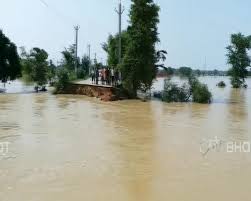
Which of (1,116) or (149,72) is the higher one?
(149,72)

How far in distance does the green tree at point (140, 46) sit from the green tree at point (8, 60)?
17517 mm

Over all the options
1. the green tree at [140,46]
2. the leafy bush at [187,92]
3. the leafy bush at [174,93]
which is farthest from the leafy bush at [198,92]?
the green tree at [140,46]

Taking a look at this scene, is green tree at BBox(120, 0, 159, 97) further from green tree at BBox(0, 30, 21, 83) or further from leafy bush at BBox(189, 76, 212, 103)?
green tree at BBox(0, 30, 21, 83)

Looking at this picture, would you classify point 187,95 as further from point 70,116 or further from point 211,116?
point 70,116

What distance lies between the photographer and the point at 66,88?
38781 mm

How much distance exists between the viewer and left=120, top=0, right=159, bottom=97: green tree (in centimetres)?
3141

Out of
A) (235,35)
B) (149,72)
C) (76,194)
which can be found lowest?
(76,194)

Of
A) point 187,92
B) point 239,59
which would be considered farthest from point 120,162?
point 239,59

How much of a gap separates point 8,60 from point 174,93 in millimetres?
21081

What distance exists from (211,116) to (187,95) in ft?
32.4

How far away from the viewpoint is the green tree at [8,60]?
4460 centimetres

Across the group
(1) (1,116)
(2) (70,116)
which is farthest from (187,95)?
(1) (1,116)

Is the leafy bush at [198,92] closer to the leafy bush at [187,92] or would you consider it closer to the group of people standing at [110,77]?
the leafy bush at [187,92]

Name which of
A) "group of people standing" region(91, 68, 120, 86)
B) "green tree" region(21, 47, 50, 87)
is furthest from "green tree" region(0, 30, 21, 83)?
"group of people standing" region(91, 68, 120, 86)
